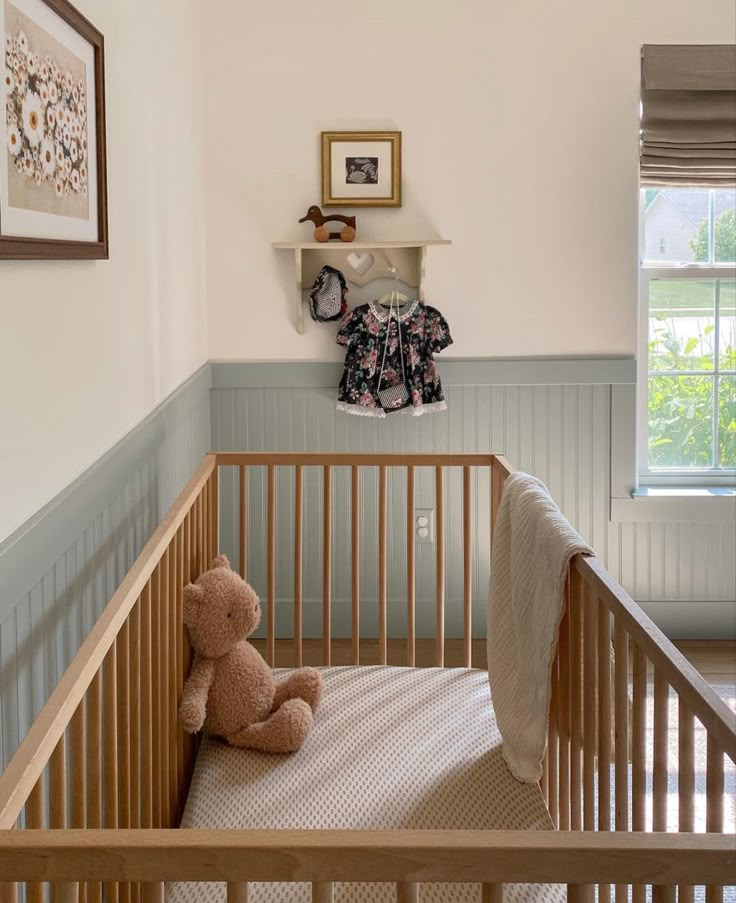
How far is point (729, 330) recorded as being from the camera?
12.8 feet

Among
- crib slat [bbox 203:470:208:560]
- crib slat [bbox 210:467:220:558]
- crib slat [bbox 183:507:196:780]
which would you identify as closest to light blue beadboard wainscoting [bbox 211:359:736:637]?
crib slat [bbox 210:467:220:558]

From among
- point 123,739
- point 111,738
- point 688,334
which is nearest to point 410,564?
point 123,739

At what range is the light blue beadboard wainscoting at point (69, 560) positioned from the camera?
1.51 m

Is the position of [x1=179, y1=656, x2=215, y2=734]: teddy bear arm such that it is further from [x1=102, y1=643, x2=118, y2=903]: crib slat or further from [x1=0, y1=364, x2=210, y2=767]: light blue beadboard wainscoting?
[x1=102, y1=643, x2=118, y2=903]: crib slat

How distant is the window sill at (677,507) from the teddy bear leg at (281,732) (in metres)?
1.94

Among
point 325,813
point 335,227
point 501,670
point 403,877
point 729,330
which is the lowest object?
point 325,813

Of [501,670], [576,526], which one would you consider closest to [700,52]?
[576,526]

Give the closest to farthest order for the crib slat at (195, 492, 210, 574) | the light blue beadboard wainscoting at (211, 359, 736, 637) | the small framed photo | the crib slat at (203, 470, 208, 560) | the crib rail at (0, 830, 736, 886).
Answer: the crib rail at (0, 830, 736, 886) < the crib slat at (195, 492, 210, 574) < the crib slat at (203, 470, 208, 560) < the small framed photo < the light blue beadboard wainscoting at (211, 359, 736, 637)

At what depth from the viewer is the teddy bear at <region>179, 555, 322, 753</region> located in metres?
2.10

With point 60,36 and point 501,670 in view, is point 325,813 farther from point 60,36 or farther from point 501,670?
point 60,36

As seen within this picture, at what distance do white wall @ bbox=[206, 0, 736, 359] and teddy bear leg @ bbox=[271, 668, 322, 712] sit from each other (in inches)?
67.3

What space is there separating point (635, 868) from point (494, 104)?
3073 mm

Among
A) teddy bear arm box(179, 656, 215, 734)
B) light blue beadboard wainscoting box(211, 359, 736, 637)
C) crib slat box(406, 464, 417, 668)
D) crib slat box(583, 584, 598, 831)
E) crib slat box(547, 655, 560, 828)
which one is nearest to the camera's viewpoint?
crib slat box(583, 584, 598, 831)

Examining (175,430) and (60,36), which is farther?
(175,430)
